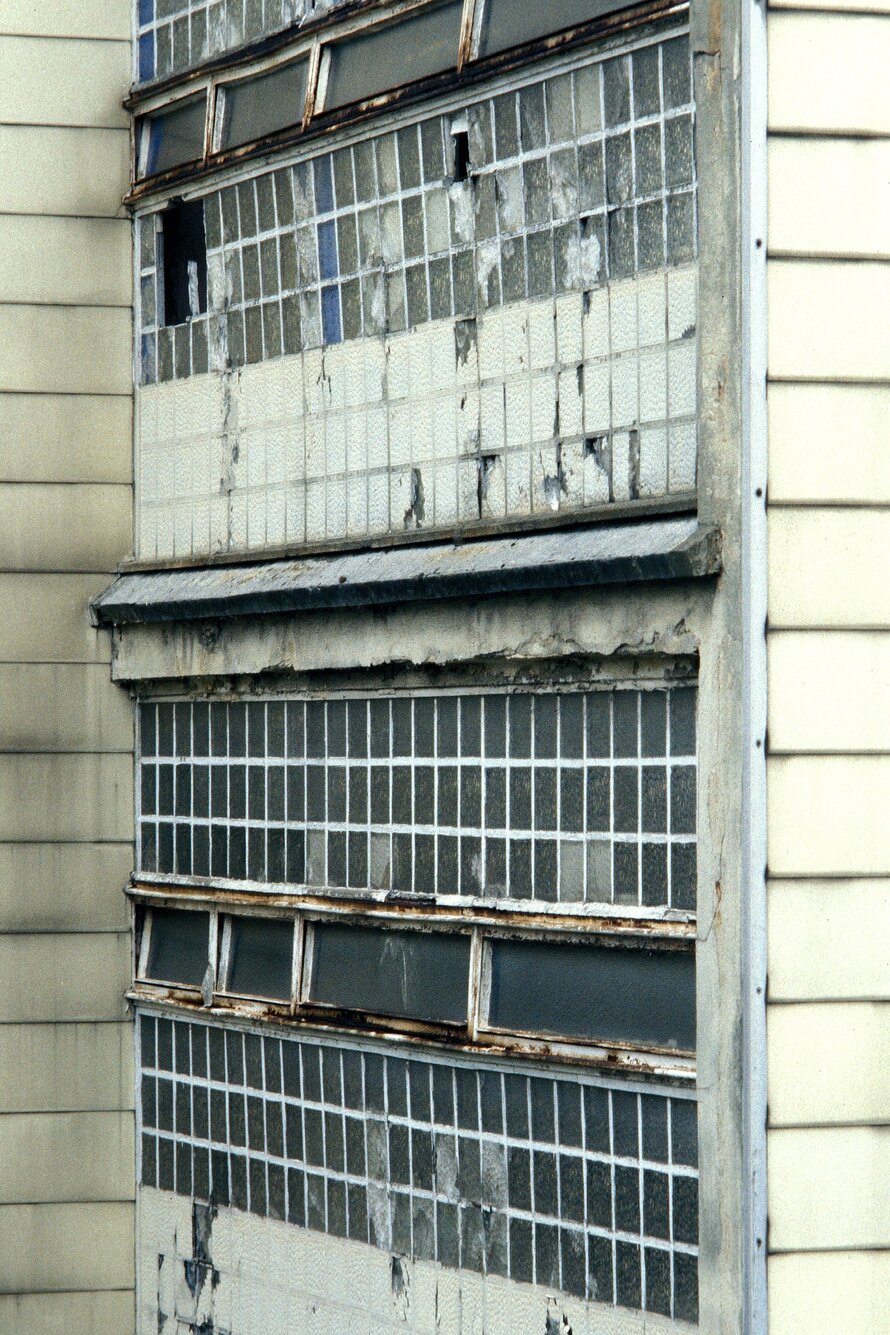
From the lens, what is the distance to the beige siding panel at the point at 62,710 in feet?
36.2

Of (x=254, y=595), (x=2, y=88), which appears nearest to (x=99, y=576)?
(x=254, y=595)

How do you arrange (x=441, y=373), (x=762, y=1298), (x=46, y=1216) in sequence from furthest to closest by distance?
(x=46, y=1216), (x=441, y=373), (x=762, y=1298)

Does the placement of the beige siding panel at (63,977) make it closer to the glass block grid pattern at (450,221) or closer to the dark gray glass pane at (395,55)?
the glass block grid pattern at (450,221)

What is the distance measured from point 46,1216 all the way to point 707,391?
6.07 metres

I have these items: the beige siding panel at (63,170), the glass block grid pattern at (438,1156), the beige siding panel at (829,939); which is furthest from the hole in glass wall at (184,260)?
the beige siding panel at (829,939)

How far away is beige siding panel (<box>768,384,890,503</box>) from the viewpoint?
298 inches

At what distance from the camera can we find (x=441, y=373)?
9.27m

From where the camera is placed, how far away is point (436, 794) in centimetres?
916

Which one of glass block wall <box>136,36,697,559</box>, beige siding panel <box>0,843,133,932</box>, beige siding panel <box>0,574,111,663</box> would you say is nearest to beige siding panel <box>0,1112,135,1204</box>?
beige siding panel <box>0,843,133,932</box>

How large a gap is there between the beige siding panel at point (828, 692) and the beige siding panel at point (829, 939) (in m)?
0.54

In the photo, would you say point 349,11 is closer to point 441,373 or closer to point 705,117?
point 441,373

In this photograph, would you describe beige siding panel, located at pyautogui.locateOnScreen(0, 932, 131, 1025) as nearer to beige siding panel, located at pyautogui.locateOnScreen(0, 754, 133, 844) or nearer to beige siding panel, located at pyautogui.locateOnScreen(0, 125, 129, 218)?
beige siding panel, located at pyautogui.locateOnScreen(0, 754, 133, 844)

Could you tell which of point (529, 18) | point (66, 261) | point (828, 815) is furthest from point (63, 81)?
point (828, 815)

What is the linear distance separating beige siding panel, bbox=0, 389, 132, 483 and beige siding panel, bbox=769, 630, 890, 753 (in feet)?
16.3
